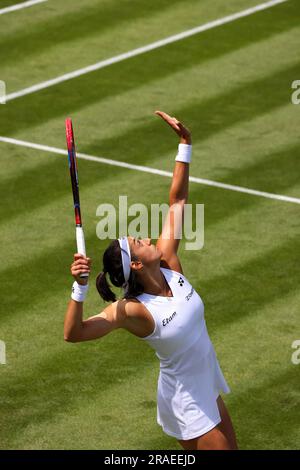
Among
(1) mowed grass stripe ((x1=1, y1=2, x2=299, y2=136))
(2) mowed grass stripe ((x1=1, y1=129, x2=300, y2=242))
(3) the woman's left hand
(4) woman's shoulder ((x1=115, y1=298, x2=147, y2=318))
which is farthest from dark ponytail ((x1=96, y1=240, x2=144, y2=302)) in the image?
(1) mowed grass stripe ((x1=1, y1=2, x2=299, y2=136))

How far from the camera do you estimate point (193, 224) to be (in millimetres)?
16062

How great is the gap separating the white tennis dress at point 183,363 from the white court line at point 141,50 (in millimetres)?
10879

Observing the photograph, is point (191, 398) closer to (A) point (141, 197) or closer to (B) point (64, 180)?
(A) point (141, 197)

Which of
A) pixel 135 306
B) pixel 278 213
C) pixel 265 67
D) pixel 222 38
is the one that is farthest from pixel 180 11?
pixel 135 306

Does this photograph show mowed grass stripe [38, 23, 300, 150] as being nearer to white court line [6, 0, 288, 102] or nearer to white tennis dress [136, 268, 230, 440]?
white court line [6, 0, 288, 102]

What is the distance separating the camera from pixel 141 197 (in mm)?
16766

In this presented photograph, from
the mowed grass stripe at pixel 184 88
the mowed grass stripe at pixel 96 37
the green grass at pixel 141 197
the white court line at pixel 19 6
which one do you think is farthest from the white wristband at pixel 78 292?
the white court line at pixel 19 6

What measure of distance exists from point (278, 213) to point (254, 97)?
414 centimetres

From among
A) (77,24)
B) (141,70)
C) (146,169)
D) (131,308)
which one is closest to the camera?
(131,308)

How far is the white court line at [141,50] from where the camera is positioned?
20.6 metres

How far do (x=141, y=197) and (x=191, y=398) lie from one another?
23.2ft

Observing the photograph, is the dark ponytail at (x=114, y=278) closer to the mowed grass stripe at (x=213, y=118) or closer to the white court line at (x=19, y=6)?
the mowed grass stripe at (x=213, y=118)

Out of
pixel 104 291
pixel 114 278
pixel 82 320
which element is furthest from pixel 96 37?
pixel 82 320

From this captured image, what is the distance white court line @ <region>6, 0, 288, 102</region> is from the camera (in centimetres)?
2056
